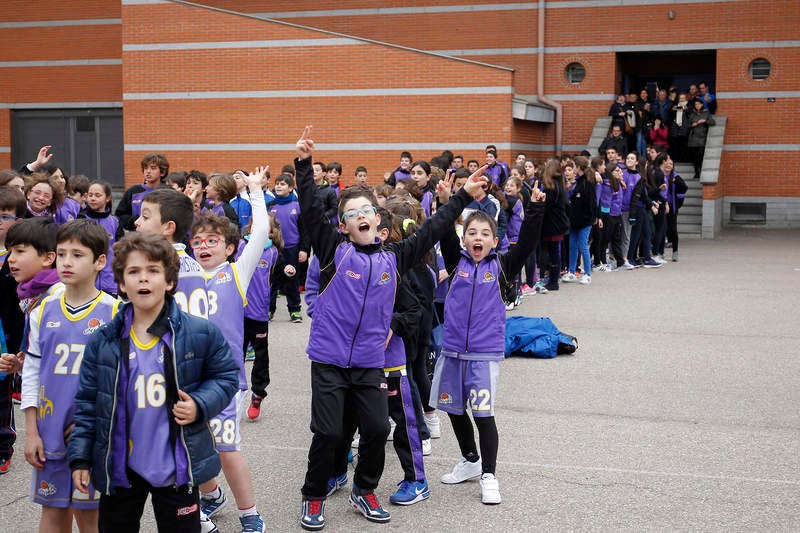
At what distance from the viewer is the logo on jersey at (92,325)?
435cm

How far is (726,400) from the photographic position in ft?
26.9

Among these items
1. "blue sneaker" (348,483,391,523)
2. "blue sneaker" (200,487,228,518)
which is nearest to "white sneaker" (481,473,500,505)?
"blue sneaker" (348,483,391,523)

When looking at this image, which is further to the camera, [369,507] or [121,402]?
[369,507]

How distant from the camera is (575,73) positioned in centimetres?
2655

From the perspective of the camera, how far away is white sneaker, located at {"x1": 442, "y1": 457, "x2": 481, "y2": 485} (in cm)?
601

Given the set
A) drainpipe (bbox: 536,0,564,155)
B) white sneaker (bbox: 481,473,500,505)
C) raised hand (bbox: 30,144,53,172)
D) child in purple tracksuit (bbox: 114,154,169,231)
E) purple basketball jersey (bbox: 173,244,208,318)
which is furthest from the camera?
drainpipe (bbox: 536,0,564,155)

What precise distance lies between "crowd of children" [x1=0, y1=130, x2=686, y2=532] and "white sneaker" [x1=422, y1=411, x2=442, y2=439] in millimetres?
11

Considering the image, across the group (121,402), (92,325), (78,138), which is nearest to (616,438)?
(92,325)

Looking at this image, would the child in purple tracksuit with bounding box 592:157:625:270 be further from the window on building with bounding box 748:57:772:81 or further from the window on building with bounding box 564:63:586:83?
the window on building with bounding box 748:57:772:81

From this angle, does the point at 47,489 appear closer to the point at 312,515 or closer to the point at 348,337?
the point at 312,515

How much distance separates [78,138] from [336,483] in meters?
26.3

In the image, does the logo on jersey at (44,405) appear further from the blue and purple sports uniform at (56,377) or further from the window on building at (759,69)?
the window on building at (759,69)

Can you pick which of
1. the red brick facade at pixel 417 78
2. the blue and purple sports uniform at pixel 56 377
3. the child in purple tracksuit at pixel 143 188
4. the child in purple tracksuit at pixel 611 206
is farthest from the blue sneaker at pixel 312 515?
the red brick facade at pixel 417 78

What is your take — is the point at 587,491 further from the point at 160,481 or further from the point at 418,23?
the point at 418,23
